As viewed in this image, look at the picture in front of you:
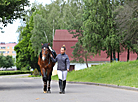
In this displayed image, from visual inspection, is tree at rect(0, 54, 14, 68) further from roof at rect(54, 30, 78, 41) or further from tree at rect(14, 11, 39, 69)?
roof at rect(54, 30, 78, 41)

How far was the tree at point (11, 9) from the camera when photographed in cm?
1915

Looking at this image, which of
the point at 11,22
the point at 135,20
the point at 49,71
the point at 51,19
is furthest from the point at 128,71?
the point at 51,19

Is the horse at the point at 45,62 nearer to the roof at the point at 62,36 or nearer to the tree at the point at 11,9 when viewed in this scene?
the tree at the point at 11,9

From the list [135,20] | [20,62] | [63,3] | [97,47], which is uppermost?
[63,3]

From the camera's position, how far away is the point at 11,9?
20078 mm

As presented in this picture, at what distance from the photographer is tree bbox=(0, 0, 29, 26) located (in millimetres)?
19150

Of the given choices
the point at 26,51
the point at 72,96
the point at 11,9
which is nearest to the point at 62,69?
the point at 72,96

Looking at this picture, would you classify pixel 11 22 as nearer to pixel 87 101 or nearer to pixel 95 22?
pixel 87 101

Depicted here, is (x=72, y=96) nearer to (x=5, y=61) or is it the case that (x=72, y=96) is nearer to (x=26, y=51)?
(x=26, y=51)

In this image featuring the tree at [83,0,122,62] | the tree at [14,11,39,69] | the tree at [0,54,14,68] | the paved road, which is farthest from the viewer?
the tree at [0,54,14,68]

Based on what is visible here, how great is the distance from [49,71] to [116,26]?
26.9 meters

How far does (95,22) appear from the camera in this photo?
3953 cm

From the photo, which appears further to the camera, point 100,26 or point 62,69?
point 100,26

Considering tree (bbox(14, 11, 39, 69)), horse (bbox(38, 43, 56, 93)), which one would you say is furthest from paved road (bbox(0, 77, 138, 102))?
tree (bbox(14, 11, 39, 69))
